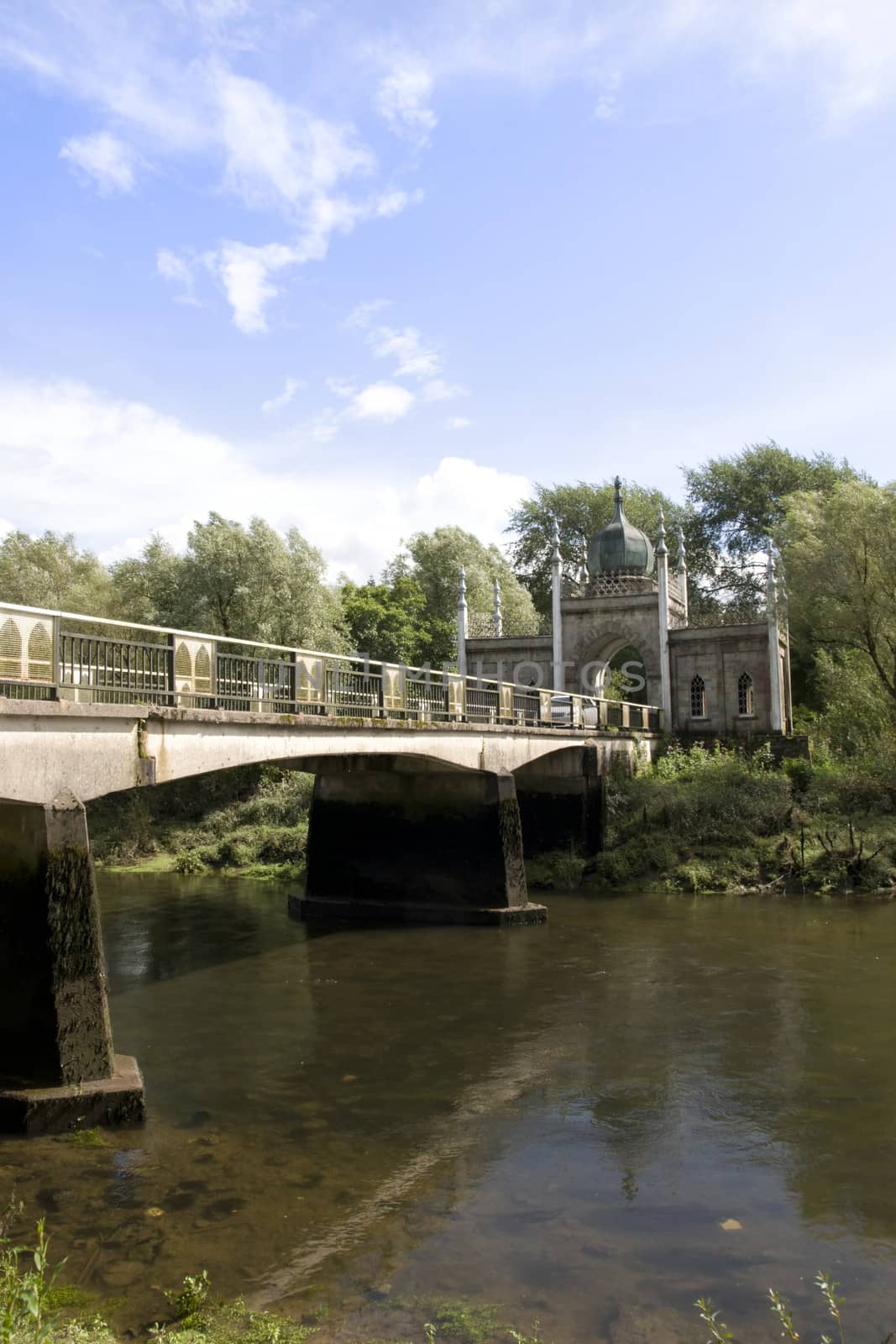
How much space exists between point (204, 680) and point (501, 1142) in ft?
22.4

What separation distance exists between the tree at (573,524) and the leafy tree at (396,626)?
10.2 m

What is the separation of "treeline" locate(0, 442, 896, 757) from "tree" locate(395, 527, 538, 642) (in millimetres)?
102

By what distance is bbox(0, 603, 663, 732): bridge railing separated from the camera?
35.5 feet

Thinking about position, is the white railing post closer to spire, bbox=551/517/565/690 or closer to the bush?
spire, bbox=551/517/565/690

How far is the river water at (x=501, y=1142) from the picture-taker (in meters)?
7.62

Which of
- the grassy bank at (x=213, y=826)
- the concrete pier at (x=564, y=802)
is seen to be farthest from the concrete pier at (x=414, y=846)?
the concrete pier at (x=564, y=802)

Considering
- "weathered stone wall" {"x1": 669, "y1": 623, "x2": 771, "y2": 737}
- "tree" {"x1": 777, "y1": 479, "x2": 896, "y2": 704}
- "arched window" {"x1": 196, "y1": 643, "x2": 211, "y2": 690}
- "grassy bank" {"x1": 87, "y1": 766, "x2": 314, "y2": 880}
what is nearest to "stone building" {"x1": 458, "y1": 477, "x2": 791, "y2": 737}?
"weathered stone wall" {"x1": 669, "y1": 623, "x2": 771, "y2": 737}

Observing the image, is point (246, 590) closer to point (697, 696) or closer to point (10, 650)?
point (697, 696)

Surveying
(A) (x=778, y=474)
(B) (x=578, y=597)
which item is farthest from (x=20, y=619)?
(A) (x=778, y=474)

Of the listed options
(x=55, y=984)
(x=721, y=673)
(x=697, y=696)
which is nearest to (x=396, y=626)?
(x=697, y=696)

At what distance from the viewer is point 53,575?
46.1m

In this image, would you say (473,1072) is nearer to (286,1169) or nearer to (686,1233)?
(286,1169)

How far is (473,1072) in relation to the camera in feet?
41.6

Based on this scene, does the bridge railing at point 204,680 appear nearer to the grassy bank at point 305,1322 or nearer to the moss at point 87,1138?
the moss at point 87,1138
